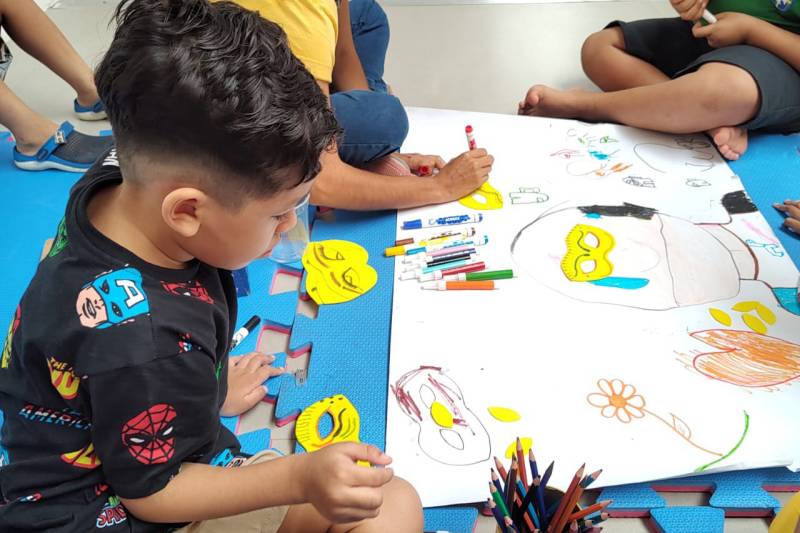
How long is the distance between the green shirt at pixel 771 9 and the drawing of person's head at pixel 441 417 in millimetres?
943

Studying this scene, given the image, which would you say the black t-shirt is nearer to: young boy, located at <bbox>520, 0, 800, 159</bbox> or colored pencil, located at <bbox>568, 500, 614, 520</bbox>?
colored pencil, located at <bbox>568, 500, 614, 520</bbox>

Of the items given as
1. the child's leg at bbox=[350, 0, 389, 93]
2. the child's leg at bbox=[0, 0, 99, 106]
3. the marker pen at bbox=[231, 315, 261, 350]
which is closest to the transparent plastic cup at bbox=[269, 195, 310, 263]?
the marker pen at bbox=[231, 315, 261, 350]

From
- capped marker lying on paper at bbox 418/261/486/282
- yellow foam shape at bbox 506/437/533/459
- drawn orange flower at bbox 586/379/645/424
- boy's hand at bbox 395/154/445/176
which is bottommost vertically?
yellow foam shape at bbox 506/437/533/459

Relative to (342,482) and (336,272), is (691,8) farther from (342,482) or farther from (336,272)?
(342,482)

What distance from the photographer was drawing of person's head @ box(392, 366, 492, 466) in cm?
71

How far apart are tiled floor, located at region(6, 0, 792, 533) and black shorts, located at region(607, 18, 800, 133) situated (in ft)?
0.60


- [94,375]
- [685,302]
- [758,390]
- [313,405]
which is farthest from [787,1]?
[94,375]

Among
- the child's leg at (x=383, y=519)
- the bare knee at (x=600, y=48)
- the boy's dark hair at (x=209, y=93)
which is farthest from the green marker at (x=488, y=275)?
the bare knee at (x=600, y=48)

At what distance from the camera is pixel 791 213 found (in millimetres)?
991

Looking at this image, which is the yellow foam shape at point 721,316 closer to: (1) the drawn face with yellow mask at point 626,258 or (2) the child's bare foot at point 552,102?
(1) the drawn face with yellow mask at point 626,258

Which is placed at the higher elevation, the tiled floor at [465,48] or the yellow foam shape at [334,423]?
the tiled floor at [465,48]

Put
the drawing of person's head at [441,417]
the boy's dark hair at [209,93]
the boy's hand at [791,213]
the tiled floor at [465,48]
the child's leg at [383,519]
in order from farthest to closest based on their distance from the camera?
the tiled floor at [465,48], the boy's hand at [791,213], the drawing of person's head at [441,417], the child's leg at [383,519], the boy's dark hair at [209,93]

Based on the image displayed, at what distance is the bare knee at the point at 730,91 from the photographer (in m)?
1.10

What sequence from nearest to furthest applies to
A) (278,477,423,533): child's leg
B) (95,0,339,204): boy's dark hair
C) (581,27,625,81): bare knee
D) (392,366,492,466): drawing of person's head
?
(95,0,339,204): boy's dark hair, (278,477,423,533): child's leg, (392,366,492,466): drawing of person's head, (581,27,625,81): bare knee
